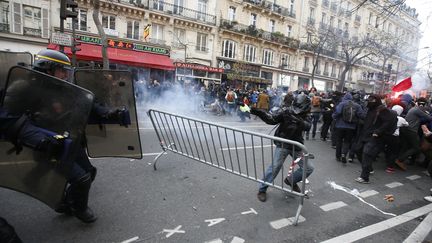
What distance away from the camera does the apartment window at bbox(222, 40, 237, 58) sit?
26.7 meters

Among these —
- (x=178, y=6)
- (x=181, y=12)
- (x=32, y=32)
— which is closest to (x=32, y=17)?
(x=32, y=32)

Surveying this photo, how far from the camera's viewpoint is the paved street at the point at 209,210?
9.48ft

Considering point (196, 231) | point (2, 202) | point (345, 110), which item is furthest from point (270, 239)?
point (345, 110)

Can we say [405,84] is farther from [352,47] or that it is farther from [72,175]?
[352,47]

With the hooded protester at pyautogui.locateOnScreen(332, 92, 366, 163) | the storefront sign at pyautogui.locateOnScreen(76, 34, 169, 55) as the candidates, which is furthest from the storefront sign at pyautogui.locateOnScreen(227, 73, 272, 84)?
the hooded protester at pyautogui.locateOnScreen(332, 92, 366, 163)

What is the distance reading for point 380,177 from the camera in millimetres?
5715

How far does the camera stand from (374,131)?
5395mm

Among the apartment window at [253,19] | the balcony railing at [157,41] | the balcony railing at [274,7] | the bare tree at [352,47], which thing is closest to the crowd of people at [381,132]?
the bare tree at [352,47]

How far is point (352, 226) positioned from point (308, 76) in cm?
3366

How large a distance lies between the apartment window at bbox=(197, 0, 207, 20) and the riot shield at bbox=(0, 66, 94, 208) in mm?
24153

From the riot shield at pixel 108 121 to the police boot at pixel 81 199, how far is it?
2.39 feet

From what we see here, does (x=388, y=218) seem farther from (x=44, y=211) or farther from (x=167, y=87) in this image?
(x=167, y=87)

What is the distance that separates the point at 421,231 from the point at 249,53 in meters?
27.0

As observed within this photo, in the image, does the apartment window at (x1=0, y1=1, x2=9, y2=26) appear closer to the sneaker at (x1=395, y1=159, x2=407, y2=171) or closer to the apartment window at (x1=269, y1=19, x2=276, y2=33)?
the sneaker at (x1=395, y1=159, x2=407, y2=171)
